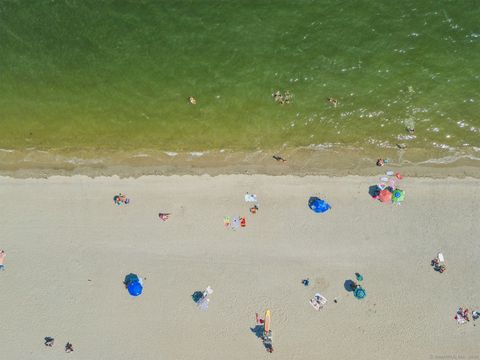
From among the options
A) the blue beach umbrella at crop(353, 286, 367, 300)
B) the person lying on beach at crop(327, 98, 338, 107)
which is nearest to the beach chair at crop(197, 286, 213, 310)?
the blue beach umbrella at crop(353, 286, 367, 300)

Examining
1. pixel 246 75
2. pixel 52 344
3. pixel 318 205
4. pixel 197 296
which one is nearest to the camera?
pixel 318 205

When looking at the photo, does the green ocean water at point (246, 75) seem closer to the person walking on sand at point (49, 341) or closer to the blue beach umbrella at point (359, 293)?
the blue beach umbrella at point (359, 293)

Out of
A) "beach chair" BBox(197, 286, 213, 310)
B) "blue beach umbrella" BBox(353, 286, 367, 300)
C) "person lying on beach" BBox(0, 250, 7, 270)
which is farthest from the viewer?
"person lying on beach" BBox(0, 250, 7, 270)

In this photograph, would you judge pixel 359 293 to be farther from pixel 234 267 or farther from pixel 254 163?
pixel 254 163

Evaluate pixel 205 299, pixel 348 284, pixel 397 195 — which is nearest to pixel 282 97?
pixel 397 195

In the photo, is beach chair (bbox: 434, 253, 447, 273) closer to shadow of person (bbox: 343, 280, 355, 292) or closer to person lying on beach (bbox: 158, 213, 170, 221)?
shadow of person (bbox: 343, 280, 355, 292)

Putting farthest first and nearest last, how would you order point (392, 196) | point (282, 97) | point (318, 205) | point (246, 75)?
point (246, 75) < point (282, 97) < point (392, 196) < point (318, 205)

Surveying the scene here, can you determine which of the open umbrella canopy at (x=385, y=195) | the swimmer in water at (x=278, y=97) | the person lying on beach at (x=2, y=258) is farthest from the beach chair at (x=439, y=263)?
the person lying on beach at (x=2, y=258)
